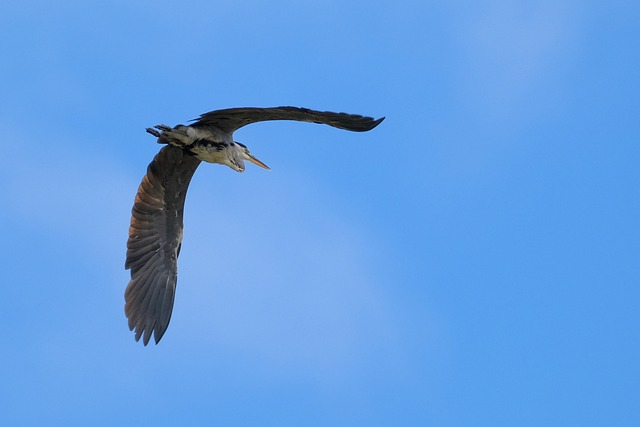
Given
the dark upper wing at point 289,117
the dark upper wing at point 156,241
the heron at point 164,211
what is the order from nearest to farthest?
the dark upper wing at point 289,117 < the heron at point 164,211 < the dark upper wing at point 156,241

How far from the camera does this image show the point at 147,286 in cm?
1778

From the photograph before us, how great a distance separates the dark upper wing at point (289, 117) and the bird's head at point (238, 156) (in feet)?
1.97

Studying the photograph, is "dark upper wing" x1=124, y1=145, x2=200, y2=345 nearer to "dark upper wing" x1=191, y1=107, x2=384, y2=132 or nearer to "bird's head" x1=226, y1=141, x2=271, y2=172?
"bird's head" x1=226, y1=141, x2=271, y2=172

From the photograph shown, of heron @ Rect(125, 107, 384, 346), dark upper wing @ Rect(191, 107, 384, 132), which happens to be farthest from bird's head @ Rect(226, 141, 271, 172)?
dark upper wing @ Rect(191, 107, 384, 132)

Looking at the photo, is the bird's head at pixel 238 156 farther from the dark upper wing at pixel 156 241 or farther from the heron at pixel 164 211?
the dark upper wing at pixel 156 241

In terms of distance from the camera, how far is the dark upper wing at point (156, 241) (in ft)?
57.0

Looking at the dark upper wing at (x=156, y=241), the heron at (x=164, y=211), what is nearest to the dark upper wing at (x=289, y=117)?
the heron at (x=164, y=211)

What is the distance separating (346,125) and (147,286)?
16.2 ft

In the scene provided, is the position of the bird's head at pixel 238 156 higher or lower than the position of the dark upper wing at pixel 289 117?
higher

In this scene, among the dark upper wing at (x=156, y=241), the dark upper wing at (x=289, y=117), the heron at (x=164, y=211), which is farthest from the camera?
the dark upper wing at (x=156, y=241)

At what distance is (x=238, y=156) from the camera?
54.9 ft

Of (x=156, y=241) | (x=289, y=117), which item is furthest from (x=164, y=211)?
(x=289, y=117)

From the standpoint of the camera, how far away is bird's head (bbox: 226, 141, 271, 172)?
16547 mm

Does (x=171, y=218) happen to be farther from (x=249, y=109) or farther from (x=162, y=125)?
(x=249, y=109)
